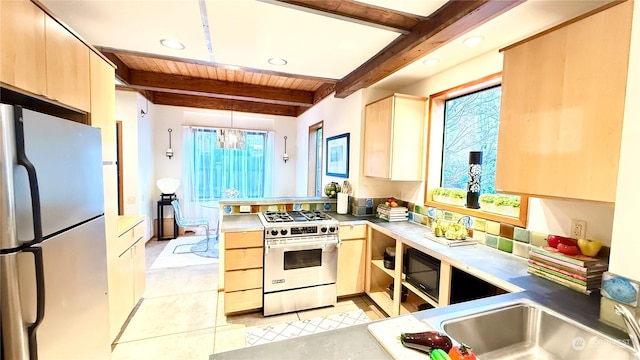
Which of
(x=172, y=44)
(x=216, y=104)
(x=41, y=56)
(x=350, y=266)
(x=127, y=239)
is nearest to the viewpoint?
(x=41, y=56)

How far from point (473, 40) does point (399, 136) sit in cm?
98

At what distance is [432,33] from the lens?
66.6 inches

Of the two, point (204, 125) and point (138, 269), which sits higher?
point (204, 125)

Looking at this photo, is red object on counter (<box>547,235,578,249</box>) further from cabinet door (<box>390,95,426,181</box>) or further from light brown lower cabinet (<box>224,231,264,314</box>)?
light brown lower cabinet (<box>224,231,264,314</box>)

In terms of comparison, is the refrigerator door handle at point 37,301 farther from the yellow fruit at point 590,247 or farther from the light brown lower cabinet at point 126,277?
the yellow fruit at point 590,247

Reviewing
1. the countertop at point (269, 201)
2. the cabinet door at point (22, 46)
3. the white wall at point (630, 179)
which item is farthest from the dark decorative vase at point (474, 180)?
the cabinet door at point (22, 46)

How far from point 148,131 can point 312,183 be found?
2987 millimetres

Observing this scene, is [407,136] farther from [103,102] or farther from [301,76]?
[103,102]

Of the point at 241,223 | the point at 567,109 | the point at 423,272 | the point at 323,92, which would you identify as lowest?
the point at 423,272

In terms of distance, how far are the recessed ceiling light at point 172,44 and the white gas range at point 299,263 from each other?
1.71 meters

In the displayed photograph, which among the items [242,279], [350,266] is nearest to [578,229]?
[350,266]

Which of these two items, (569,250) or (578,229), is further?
(578,229)

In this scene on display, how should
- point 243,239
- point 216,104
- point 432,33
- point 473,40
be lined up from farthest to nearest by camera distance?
1. point 216,104
2. point 243,239
3. point 473,40
4. point 432,33

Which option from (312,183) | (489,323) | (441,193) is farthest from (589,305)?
(312,183)
